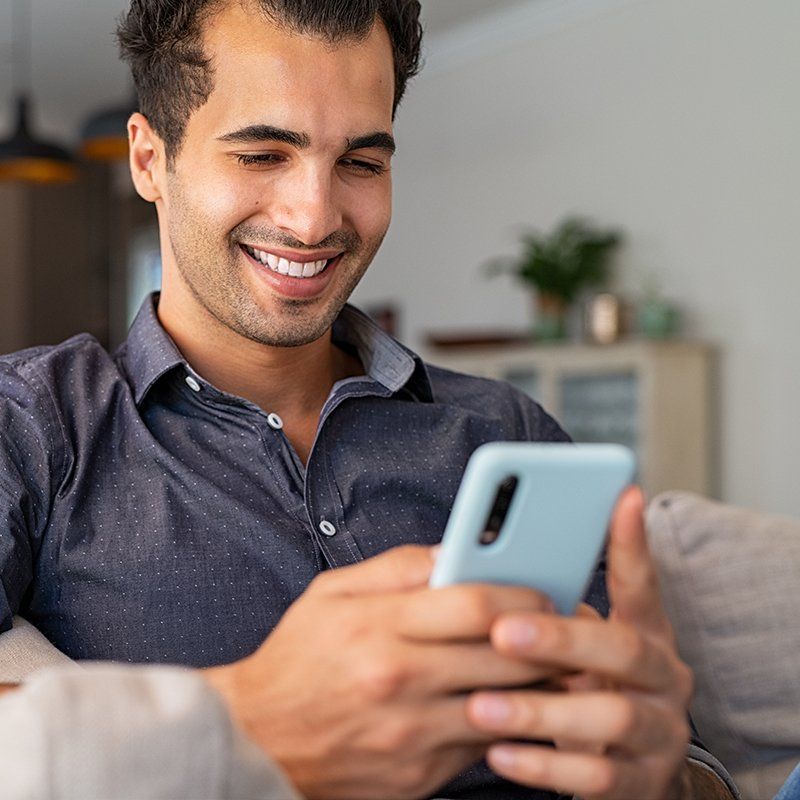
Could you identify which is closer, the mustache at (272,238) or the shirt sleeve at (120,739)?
the shirt sleeve at (120,739)

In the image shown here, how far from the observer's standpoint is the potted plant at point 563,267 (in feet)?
15.5

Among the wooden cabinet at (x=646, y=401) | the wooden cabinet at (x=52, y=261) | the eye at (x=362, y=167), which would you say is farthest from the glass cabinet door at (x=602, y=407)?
the wooden cabinet at (x=52, y=261)

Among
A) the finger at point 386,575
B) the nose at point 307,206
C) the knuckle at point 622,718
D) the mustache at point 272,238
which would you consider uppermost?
the nose at point 307,206

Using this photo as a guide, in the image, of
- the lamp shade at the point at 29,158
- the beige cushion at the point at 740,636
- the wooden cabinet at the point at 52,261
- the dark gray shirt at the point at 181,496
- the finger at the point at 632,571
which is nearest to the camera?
the finger at the point at 632,571

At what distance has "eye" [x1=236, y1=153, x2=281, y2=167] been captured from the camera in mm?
1279

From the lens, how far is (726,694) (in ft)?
4.64

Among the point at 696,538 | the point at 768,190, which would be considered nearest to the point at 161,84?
the point at 696,538

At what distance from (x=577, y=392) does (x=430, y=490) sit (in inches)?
128

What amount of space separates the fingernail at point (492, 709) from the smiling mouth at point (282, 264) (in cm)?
74

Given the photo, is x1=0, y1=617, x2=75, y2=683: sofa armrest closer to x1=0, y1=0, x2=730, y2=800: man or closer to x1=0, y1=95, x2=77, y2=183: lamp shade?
x1=0, y1=0, x2=730, y2=800: man

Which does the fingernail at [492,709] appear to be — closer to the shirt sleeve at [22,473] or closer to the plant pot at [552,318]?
the shirt sleeve at [22,473]

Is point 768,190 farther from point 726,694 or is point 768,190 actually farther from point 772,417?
point 726,694

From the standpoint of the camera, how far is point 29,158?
4.18 meters

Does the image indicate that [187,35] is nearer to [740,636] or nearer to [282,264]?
[282,264]
